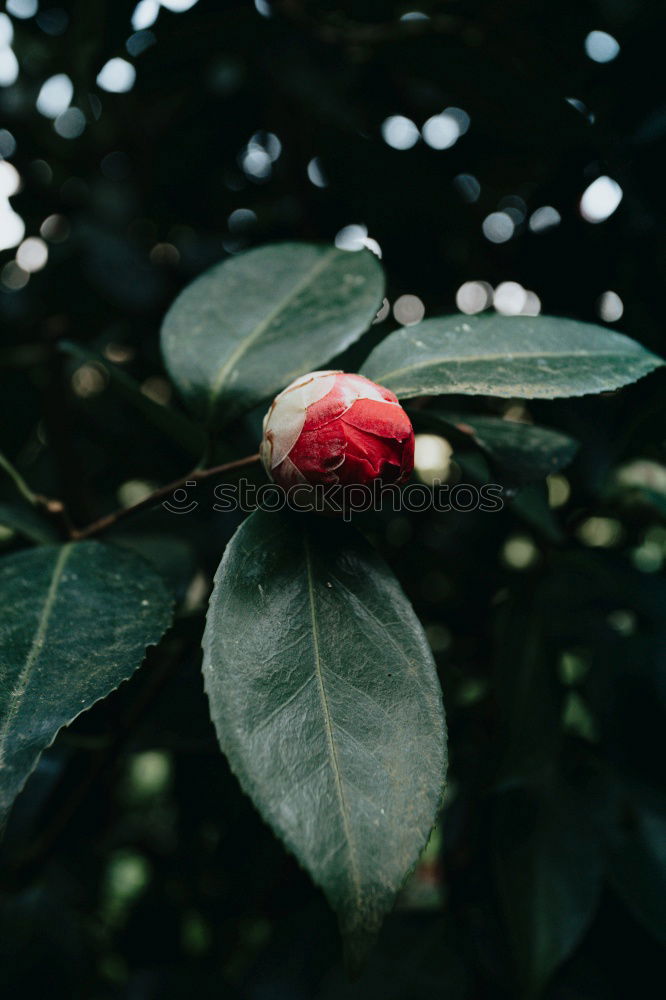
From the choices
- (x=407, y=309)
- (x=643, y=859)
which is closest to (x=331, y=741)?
(x=643, y=859)

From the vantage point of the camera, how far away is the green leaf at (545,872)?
0.72 meters

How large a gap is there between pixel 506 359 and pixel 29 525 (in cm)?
42

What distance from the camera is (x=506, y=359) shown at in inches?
19.0

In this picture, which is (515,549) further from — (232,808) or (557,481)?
(232,808)

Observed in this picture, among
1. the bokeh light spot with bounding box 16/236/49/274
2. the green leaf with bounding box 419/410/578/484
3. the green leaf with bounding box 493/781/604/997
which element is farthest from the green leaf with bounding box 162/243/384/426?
the bokeh light spot with bounding box 16/236/49/274

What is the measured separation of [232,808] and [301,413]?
782 millimetres

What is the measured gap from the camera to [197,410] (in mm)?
547

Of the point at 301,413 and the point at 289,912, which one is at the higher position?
the point at 301,413

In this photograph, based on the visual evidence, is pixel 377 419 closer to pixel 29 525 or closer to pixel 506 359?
pixel 506 359

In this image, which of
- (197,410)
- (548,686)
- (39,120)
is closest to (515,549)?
(548,686)

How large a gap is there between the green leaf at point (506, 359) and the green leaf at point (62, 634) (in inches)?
8.7

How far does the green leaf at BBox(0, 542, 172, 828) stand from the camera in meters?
0.38

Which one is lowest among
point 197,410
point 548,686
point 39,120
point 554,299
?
point 548,686

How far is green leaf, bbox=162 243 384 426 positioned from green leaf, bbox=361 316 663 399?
2.6 inches
